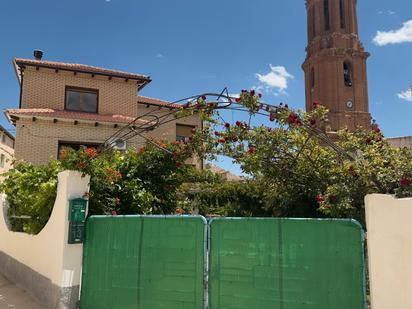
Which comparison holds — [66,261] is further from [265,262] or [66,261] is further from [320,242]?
[320,242]

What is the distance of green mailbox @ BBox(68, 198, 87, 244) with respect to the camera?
22.6 ft

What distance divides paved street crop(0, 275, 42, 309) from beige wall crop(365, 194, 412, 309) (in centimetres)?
600

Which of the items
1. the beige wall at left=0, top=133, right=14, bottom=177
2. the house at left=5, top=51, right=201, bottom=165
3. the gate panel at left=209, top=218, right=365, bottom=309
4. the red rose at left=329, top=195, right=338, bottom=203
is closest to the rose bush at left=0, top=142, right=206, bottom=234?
the gate panel at left=209, top=218, right=365, bottom=309

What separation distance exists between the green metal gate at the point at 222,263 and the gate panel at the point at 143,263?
0.01 metres

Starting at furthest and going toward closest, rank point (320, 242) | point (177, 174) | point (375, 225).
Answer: point (177, 174), point (320, 242), point (375, 225)

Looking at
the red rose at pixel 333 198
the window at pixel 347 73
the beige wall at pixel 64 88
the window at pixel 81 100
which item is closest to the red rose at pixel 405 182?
the red rose at pixel 333 198

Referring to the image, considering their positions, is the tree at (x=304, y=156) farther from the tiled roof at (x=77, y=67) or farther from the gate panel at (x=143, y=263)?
the tiled roof at (x=77, y=67)

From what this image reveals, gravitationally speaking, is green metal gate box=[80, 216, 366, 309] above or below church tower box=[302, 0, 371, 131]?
below

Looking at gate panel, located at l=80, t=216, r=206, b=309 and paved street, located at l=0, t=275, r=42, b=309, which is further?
paved street, located at l=0, t=275, r=42, b=309

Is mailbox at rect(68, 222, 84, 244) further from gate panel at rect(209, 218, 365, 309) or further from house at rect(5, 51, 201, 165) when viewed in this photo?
house at rect(5, 51, 201, 165)

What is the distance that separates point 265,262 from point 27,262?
5.93 m

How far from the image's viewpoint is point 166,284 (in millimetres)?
5801

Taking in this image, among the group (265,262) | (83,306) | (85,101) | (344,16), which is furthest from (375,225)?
(344,16)

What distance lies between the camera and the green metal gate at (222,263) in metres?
4.61
